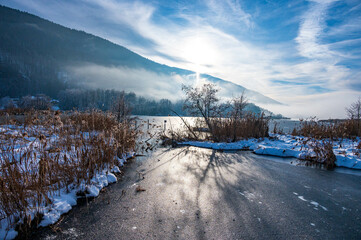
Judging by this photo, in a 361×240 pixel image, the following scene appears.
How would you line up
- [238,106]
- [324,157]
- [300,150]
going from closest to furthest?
[324,157]
[300,150]
[238,106]

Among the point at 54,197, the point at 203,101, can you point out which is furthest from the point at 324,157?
the point at 54,197

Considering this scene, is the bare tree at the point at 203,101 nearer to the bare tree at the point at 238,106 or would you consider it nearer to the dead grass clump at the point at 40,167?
the bare tree at the point at 238,106

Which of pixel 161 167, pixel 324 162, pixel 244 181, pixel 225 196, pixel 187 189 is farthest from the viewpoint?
pixel 324 162

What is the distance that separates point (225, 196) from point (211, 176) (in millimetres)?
1174

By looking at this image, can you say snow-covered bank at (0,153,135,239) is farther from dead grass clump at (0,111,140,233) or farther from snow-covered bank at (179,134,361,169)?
snow-covered bank at (179,134,361,169)

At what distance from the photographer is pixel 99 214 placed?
270cm

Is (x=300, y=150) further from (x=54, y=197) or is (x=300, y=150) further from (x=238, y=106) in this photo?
(x=54, y=197)

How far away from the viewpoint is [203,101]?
10953 mm

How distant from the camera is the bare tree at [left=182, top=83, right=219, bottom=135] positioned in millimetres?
10758

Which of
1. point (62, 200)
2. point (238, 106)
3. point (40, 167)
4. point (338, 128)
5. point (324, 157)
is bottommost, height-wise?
point (62, 200)

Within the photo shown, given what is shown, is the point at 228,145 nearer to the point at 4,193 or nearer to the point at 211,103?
the point at 211,103

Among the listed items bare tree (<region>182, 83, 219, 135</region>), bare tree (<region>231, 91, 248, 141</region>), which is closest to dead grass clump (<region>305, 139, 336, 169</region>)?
bare tree (<region>231, 91, 248, 141</region>)

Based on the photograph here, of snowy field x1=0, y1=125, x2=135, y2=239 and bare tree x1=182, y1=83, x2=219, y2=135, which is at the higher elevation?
bare tree x1=182, y1=83, x2=219, y2=135

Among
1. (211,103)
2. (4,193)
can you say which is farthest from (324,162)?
(4,193)
